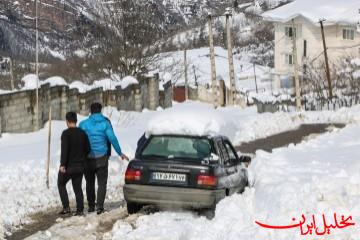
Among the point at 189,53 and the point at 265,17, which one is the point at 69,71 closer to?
the point at 265,17

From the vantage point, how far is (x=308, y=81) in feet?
217

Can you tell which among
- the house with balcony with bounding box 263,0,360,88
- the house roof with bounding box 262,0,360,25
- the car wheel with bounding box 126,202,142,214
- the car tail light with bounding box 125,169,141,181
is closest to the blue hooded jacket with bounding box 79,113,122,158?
the car tail light with bounding box 125,169,141,181

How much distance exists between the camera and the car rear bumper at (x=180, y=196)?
9133mm

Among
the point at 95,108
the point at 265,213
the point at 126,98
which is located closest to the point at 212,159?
the point at 265,213

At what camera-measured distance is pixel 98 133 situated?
33.3 ft

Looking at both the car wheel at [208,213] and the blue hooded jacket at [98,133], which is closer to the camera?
the car wheel at [208,213]

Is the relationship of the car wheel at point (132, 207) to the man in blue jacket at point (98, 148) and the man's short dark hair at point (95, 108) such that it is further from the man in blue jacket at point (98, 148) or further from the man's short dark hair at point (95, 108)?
the man's short dark hair at point (95, 108)

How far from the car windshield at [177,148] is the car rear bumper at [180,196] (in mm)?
537

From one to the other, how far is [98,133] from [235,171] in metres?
2.15

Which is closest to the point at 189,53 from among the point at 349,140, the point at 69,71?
the point at 69,71

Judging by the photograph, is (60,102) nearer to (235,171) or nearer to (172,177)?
(235,171)

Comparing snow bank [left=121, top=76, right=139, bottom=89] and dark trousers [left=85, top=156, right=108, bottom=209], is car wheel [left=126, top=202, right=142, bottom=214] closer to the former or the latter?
dark trousers [left=85, top=156, right=108, bottom=209]

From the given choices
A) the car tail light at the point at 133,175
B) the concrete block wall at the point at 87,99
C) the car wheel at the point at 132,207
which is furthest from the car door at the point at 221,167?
the concrete block wall at the point at 87,99

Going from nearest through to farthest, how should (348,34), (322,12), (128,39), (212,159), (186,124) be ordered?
(212,159) < (186,124) < (128,39) < (348,34) < (322,12)
